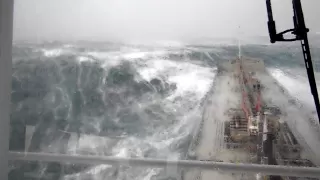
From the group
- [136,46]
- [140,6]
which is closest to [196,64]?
[136,46]

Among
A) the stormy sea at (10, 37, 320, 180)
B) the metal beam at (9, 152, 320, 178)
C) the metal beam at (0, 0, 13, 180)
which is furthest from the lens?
the metal beam at (0, 0, 13, 180)

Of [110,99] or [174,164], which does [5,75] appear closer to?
[110,99]

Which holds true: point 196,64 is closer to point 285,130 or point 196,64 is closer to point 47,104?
point 285,130

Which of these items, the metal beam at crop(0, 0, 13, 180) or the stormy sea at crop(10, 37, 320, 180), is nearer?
the stormy sea at crop(10, 37, 320, 180)

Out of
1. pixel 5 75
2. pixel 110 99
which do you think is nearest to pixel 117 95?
pixel 110 99

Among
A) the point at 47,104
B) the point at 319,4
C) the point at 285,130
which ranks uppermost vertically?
the point at 319,4
